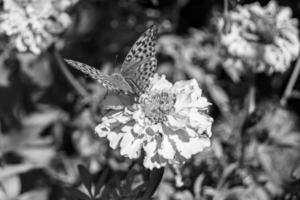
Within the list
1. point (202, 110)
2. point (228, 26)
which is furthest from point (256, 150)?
point (202, 110)

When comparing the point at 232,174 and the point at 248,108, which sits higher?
the point at 248,108

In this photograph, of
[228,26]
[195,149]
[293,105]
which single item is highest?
[228,26]

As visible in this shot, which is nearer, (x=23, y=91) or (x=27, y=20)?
(x=27, y=20)

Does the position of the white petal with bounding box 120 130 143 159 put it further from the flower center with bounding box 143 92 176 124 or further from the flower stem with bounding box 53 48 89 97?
the flower stem with bounding box 53 48 89 97

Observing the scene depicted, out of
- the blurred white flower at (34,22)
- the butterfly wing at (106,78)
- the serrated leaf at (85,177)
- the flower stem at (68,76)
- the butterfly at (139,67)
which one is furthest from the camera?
the flower stem at (68,76)

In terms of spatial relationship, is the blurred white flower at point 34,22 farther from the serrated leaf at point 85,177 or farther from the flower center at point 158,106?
the flower center at point 158,106

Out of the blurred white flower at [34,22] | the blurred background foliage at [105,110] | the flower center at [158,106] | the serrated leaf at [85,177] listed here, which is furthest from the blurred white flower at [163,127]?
the blurred white flower at [34,22]

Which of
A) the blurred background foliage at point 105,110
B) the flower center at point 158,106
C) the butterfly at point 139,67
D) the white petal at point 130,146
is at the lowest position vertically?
the blurred background foliage at point 105,110

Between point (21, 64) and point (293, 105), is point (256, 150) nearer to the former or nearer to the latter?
point (293, 105)
